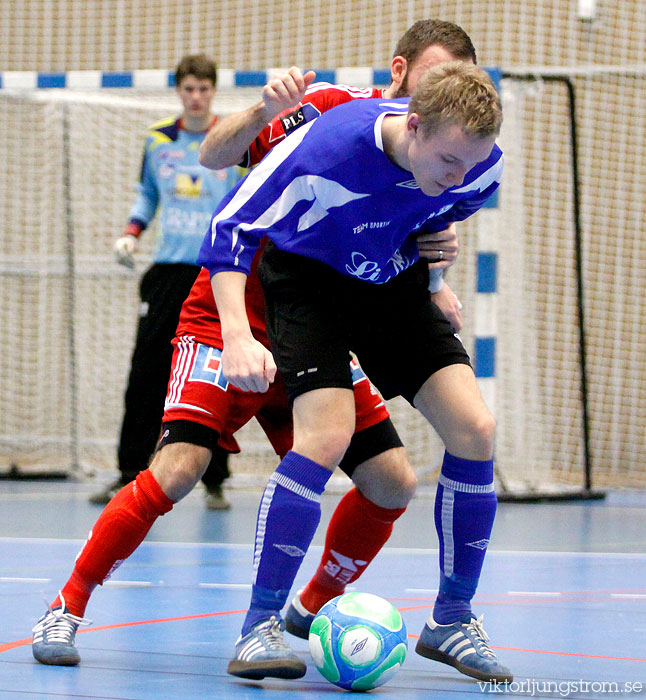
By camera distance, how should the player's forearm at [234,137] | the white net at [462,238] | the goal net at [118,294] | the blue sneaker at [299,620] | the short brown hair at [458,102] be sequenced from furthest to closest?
the white net at [462,238]
the goal net at [118,294]
the blue sneaker at [299,620]
the player's forearm at [234,137]
the short brown hair at [458,102]

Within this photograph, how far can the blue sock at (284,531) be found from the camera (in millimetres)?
2691

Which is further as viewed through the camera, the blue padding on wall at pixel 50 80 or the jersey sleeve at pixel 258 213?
the blue padding on wall at pixel 50 80

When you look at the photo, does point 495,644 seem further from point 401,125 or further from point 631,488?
point 631,488

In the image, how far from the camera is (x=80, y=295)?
8938mm

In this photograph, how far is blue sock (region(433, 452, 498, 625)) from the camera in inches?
113

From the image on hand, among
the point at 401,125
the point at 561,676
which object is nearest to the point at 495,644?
the point at 561,676

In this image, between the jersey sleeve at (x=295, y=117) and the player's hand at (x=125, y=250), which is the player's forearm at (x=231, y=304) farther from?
the player's hand at (x=125, y=250)

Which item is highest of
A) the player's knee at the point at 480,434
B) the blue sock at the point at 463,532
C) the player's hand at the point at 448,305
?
the player's hand at the point at 448,305

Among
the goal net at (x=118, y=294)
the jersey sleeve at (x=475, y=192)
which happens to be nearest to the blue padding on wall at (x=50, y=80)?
the goal net at (x=118, y=294)

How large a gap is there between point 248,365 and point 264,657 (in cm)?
64

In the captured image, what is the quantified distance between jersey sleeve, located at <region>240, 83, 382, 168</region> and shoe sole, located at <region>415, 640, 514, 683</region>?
135cm

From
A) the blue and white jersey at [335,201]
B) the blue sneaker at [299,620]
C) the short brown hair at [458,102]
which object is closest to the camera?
the short brown hair at [458,102]

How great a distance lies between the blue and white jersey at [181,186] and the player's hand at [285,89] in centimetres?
341

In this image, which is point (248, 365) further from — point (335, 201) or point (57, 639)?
point (57, 639)
